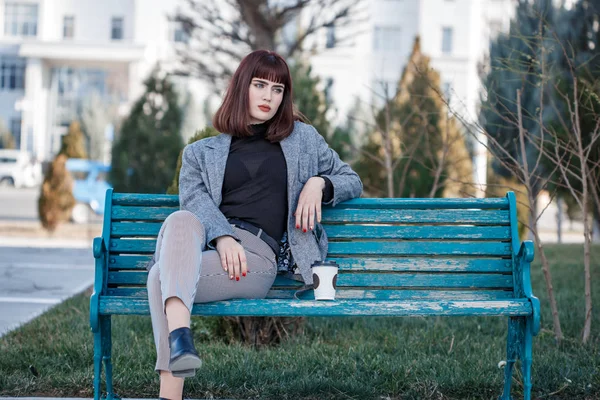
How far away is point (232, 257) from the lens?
10.6 feet

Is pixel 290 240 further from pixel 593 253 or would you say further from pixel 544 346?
pixel 593 253

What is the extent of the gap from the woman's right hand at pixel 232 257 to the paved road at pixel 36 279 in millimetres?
2389

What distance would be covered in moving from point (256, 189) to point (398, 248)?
723 millimetres

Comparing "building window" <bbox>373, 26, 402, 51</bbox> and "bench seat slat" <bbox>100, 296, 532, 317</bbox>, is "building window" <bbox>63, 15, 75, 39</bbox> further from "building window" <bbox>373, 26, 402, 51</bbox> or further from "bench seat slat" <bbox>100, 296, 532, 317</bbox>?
"bench seat slat" <bbox>100, 296, 532, 317</bbox>

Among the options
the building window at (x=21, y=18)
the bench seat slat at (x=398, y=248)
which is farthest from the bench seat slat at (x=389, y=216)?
the building window at (x=21, y=18)

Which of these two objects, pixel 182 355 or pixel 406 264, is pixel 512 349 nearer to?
pixel 406 264

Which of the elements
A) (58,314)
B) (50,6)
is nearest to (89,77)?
(50,6)

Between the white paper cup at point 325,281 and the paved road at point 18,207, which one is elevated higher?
the white paper cup at point 325,281

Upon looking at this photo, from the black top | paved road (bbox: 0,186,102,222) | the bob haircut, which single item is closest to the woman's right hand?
the black top

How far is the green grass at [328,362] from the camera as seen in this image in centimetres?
369

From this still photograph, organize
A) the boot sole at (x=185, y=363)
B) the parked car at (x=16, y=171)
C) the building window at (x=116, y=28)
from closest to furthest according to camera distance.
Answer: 1. the boot sole at (x=185, y=363)
2. the parked car at (x=16, y=171)
3. the building window at (x=116, y=28)

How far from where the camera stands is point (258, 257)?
339cm

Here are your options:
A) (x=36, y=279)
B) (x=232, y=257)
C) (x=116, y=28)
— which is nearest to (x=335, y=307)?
(x=232, y=257)

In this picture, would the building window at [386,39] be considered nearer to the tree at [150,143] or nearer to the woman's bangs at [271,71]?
the tree at [150,143]
